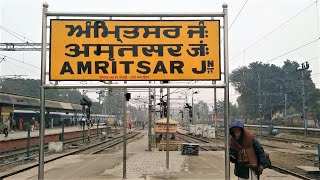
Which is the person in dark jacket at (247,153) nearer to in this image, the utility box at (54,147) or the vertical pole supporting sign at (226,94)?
the vertical pole supporting sign at (226,94)

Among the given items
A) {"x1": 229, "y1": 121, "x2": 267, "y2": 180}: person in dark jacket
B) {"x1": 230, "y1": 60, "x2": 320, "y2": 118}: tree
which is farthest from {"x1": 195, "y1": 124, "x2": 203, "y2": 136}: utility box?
{"x1": 229, "y1": 121, "x2": 267, "y2": 180}: person in dark jacket

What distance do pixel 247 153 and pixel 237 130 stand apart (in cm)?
40

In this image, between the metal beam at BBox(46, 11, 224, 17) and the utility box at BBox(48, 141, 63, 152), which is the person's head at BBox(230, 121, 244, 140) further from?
the utility box at BBox(48, 141, 63, 152)

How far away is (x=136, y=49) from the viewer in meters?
5.55

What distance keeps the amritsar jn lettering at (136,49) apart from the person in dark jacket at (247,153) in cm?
95

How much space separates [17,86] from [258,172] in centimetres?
8656

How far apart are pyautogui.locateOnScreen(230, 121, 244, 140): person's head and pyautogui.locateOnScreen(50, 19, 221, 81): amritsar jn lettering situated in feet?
2.66

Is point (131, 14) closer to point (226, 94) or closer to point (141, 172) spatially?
point (226, 94)

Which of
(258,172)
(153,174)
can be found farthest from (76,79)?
(153,174)

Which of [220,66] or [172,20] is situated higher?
[172,20]

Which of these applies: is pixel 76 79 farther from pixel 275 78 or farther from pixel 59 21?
pixel 275 78

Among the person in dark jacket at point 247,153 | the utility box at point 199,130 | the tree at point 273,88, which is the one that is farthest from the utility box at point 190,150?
the tree at point 273,88

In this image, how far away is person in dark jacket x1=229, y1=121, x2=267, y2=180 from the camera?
18.0ft

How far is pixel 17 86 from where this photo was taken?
8400 cm
